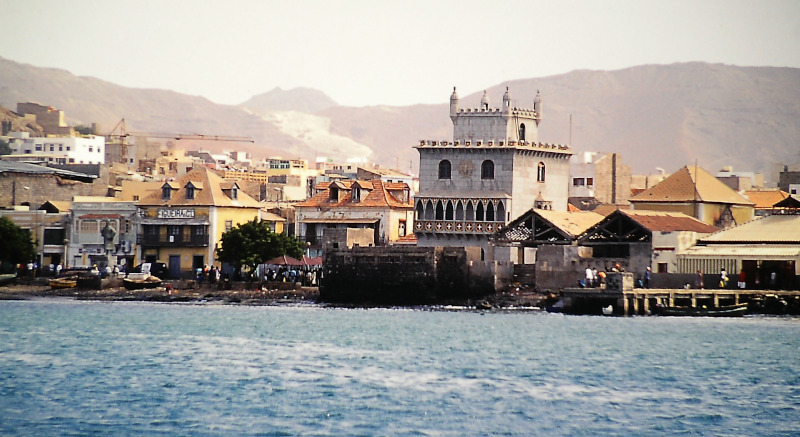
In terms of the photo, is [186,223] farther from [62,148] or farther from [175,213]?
[62,148]

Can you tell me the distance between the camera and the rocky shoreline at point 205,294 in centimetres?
7388

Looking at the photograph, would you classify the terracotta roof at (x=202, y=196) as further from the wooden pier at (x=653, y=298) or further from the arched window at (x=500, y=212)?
the wooden pier at (x=653, y=298)

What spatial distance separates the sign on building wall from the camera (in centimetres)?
9306

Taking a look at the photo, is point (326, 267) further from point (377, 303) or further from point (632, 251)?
point (632, 251)

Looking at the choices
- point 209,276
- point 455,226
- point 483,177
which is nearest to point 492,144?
point 483,177

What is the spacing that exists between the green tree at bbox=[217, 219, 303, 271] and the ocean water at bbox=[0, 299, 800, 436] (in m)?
16.7

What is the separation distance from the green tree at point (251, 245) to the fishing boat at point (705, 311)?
27.0 m

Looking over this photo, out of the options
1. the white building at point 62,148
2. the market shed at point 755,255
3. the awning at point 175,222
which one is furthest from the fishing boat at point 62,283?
the white building at point 62,148

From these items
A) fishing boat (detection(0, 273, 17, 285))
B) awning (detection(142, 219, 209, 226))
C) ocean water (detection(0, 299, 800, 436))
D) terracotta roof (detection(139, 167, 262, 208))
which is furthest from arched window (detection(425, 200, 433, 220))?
fishing boat (detection(0, 273, 17, 285))

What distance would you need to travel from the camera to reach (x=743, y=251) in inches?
2709

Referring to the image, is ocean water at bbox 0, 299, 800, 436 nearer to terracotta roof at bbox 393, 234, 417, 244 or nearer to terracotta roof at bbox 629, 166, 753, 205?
terracotta roof at bbox 629, 166, 753, 205

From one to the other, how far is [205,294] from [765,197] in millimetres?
44245

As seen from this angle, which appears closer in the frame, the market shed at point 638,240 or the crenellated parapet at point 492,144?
the market shed at point 638,240

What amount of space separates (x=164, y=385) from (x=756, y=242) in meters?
35.9
